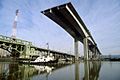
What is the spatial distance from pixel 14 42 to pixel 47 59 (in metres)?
17.7

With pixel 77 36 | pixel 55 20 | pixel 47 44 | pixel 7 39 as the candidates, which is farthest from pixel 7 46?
pixel 47 44

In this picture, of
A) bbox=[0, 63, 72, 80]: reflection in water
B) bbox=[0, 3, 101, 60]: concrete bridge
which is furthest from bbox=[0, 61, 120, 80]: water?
Answer: bbox=[0, 3, 101, 60]: concrete bridge

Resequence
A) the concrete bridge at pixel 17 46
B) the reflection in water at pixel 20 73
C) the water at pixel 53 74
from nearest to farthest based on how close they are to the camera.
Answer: the reflection in water at pixel 20 73 < the water at pixel 53 74 < the concrete bridge at pixel 17 46

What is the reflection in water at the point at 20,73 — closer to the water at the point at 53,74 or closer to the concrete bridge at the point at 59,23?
the water at the point at 53,74

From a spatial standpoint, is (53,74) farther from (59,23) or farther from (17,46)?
(17,46)

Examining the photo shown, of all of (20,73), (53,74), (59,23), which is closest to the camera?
(20,73)

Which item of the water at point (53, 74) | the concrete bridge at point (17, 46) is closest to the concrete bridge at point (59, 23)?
the concrete bridge at point (17, 46)

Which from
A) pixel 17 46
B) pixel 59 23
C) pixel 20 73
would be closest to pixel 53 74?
pixel 20 73

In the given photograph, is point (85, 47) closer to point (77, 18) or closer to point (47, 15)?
point (77, 18)

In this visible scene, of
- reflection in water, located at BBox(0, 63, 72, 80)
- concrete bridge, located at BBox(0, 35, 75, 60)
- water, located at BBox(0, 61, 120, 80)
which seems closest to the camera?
reflection in water, located at BBox(0, 63, 72, 80)

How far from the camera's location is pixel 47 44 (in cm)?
10500

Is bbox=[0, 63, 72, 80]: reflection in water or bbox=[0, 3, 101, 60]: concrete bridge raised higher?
bbox=[0, 3, 101, 60]: concrete bridge

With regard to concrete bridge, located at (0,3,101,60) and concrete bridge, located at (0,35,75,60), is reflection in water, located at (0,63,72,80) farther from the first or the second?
concrete bridge, located at (0,35,75,60)

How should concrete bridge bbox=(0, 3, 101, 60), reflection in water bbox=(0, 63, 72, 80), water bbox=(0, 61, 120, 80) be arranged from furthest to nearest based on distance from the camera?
concrete bridge bbox=(0, 3, 101, 60) < water bbox=(0, 61, 120, 80) < reflection in water bbox=(0, 63, 72, 80)
